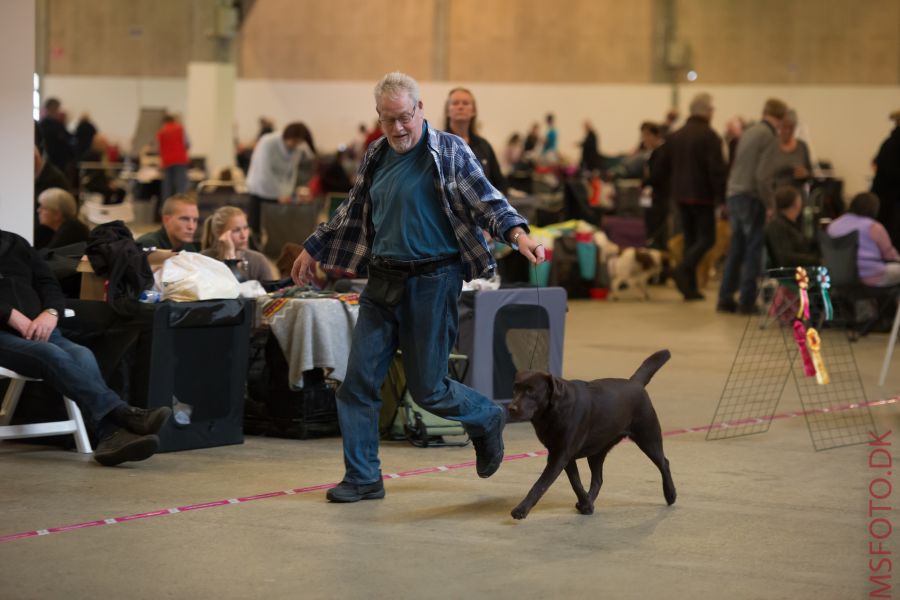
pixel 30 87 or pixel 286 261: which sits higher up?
pixel 30 87

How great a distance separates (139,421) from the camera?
5.34 metres

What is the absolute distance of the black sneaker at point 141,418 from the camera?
533cm

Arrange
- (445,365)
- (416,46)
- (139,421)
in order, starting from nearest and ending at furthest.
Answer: (445,365) < (139,421) < (416,46)

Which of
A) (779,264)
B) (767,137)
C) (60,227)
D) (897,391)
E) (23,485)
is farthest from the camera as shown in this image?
(767,137)

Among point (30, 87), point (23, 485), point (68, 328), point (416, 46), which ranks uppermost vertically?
point (416, 46)

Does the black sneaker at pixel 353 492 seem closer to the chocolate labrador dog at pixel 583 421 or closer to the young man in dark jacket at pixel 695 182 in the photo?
the chocolate labrador dog at pixel 583 421

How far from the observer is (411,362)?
185 inches

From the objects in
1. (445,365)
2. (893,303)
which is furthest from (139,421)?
(893,303)

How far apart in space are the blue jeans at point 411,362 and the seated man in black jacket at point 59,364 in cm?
94

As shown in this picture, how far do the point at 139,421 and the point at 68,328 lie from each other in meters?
0.64

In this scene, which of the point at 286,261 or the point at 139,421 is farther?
the point at 286,261

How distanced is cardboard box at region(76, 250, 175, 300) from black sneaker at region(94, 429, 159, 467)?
0.79m

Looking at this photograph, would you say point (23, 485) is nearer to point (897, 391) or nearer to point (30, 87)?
point (30, 87)

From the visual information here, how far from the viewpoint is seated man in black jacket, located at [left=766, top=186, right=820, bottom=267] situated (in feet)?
31.8
